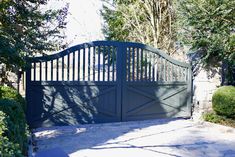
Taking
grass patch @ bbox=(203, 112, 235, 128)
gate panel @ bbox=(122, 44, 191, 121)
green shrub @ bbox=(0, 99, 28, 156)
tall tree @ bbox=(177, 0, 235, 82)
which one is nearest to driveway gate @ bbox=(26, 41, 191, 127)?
gate panel @ bbox=(122, 44, 191, 121)

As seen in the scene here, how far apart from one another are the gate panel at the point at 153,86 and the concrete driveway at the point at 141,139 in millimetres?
386

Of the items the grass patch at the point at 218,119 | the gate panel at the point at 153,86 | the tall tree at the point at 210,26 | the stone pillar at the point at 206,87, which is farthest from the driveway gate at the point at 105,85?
the tall tree at the point at 210,26

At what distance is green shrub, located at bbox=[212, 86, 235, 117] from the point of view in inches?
284

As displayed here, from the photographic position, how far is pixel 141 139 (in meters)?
6.01

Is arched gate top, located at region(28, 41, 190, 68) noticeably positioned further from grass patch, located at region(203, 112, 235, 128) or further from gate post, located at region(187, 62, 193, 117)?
grass patch, located at region(203, 112, 235, 128)

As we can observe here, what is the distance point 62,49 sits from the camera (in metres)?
7.38

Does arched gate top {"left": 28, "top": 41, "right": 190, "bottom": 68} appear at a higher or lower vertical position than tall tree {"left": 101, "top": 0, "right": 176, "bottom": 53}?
lower

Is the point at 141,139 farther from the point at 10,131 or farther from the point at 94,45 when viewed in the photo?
the point at 10,131

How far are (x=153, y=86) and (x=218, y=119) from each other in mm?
1792

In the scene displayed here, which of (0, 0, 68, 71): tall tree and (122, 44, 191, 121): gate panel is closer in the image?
(0, 0, 68, 71): tall tree

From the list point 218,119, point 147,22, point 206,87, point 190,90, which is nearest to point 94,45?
point 190,90

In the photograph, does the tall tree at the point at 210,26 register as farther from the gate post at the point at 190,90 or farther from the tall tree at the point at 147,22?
Result: the tall tree at the point at 147,22

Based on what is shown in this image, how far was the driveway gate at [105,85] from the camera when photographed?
6.86 metres

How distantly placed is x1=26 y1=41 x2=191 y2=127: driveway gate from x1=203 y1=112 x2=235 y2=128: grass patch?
72 centimetres
